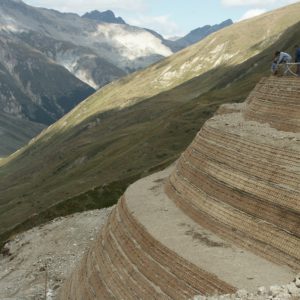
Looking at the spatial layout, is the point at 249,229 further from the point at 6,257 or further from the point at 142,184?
the point at 6,257

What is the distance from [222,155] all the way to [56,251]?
944 inches

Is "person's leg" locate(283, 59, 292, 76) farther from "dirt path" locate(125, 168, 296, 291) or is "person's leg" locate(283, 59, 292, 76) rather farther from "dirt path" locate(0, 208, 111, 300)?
"dirt path" locate(0, 208, 111, 300)

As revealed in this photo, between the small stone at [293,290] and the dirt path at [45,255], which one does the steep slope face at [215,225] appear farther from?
the dirt path at [45,255]

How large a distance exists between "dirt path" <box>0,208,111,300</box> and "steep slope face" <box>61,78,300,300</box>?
26.6ft

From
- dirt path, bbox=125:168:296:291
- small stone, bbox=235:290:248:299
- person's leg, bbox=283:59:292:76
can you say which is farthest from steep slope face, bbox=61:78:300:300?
A: small stone, bbox=235:290:248:299

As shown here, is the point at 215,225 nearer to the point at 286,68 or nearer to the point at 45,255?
the point at 286,68

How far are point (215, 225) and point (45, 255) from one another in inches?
986

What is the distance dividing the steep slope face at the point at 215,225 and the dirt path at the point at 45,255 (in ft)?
26.6

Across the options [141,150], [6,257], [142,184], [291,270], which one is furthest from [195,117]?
[291,270]

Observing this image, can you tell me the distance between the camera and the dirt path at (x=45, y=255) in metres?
37.5

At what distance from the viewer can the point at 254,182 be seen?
880 inches

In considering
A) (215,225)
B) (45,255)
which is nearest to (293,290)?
(215,225)

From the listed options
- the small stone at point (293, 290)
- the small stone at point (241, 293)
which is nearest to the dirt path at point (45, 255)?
the small stone at point (241, 293)

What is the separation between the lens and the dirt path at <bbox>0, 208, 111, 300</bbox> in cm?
3747
